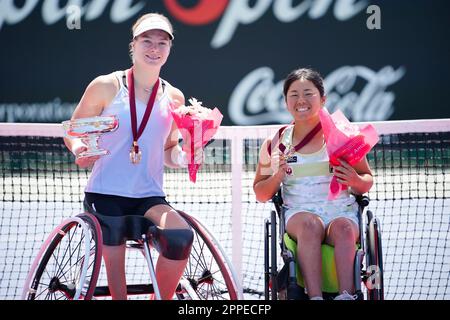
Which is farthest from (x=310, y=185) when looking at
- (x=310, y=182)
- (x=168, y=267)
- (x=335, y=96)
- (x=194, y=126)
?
(x=335, y=96)

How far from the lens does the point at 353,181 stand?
3.86 meters

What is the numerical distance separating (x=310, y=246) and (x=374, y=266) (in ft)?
0.99

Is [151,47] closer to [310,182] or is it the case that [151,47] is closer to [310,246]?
[310,182]

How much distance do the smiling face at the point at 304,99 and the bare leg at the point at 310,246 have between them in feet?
1.68

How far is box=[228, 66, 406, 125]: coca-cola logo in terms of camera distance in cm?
1102

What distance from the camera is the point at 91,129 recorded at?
3758 mm

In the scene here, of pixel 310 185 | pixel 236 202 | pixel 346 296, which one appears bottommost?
pixel 346 296

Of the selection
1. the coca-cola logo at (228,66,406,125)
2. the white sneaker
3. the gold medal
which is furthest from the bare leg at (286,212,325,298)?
the coca-cola logo at (228,66,406,125)

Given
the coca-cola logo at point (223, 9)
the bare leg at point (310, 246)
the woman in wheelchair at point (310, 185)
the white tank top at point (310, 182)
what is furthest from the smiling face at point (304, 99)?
the coca-cola logo at point (223, 9)

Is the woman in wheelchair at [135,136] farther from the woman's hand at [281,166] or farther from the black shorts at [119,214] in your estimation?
the woman's hand at [281,166]
